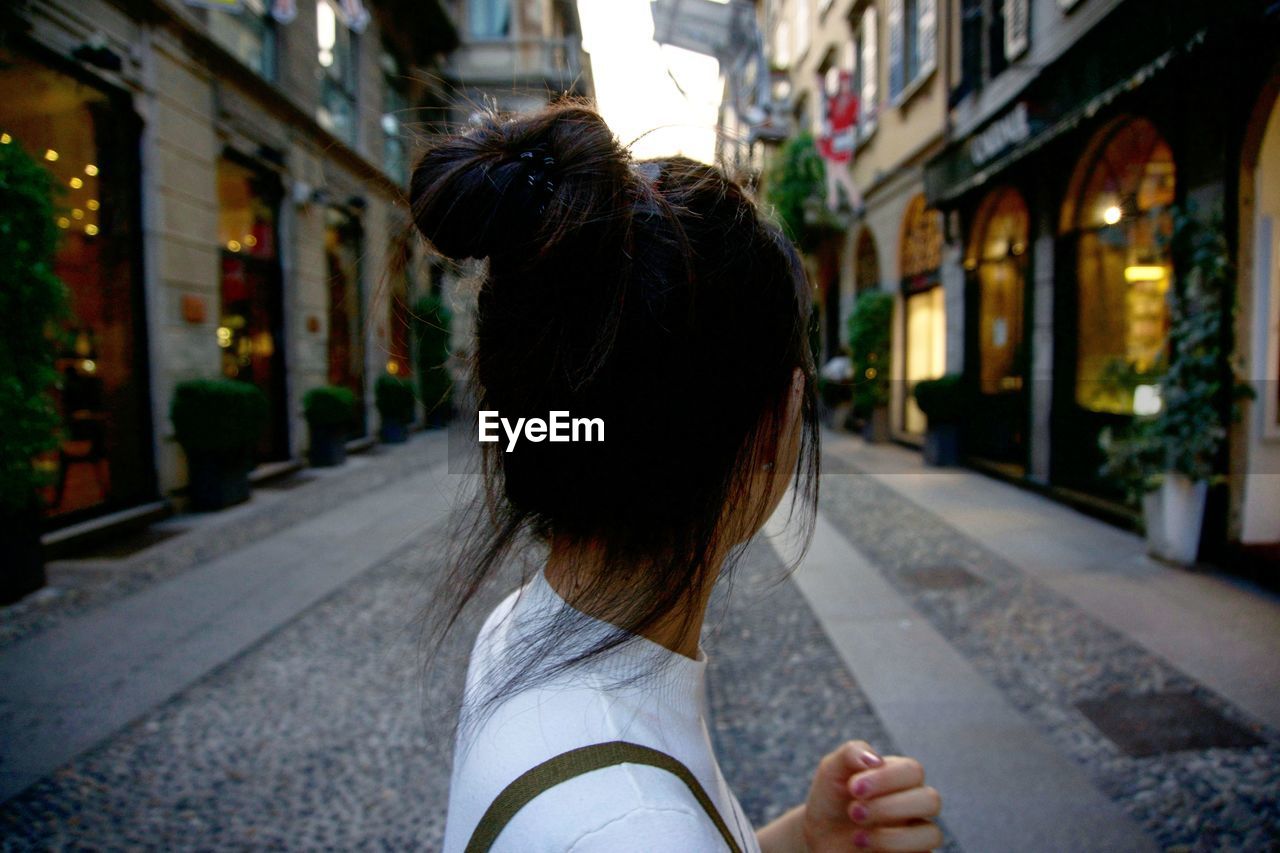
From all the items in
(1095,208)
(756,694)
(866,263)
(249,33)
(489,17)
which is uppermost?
(489,17)

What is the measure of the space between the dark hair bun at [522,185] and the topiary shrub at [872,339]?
1113 cm

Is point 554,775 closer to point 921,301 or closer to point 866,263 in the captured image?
point 921,301

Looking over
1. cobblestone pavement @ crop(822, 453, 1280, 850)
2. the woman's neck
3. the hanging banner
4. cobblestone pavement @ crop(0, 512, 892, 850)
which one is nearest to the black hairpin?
the woman's neck

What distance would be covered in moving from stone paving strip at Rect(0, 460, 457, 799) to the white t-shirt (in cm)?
59

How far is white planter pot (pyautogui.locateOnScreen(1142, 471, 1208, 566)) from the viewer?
454 centimetres

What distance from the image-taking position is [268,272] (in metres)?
9.17

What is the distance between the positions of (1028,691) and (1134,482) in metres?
2.66

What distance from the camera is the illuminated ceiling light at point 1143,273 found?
17.2 feet

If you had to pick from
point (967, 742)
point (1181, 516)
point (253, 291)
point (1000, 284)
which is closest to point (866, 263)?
point (1000, 284)

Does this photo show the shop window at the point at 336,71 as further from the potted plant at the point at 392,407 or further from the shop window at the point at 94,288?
the shop window at the point at 94,288

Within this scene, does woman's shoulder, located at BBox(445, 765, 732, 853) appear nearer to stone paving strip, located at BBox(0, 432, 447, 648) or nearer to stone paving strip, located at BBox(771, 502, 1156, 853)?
→ stone paving strip, located at BBox(771, 502, 1156, 853)

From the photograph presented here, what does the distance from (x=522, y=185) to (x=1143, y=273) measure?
644 cm

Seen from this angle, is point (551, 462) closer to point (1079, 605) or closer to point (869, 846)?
point (869, 846)

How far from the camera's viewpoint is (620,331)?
64 cm
